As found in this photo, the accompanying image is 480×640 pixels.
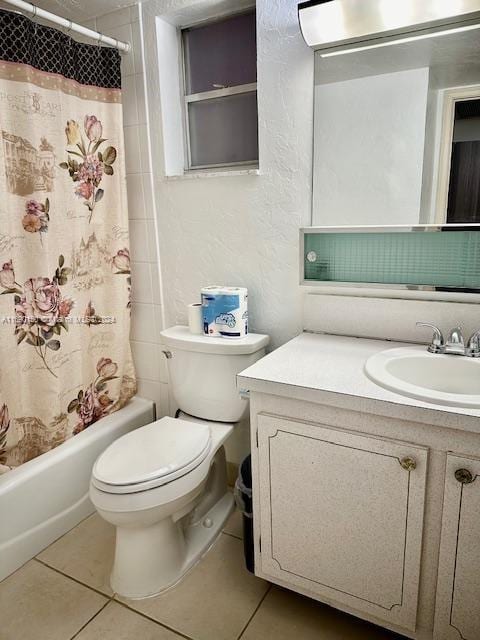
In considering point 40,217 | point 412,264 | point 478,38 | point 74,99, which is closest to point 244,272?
point 412,264

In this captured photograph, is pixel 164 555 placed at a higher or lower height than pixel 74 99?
lower

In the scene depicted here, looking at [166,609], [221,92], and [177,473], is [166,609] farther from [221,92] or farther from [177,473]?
[221,92]

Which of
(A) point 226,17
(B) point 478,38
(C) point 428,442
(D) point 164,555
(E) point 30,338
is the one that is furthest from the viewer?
(A) point 226,17

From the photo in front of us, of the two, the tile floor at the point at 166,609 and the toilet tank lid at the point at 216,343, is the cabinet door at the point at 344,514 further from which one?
the toilet tank lid at the point at 216,343

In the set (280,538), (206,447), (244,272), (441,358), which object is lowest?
(280,538)

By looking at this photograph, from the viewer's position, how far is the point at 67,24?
5.21 ft

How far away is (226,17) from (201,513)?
1.96m

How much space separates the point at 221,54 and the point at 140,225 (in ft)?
2.53

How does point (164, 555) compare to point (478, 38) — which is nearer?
point (478, 38)

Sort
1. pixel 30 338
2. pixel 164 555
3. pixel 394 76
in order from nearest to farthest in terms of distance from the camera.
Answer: pixel 394 76
pixel 164 555
pixel 30 338

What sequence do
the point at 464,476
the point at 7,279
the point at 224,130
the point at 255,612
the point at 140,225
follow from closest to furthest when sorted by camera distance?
the point at 464,476 < the point at 255,612 < the point at 7,279 < the point at 224,130 < the point at 140,225

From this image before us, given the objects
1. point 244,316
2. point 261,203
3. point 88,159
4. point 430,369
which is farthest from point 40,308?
point 430,369

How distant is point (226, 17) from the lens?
1.76 m

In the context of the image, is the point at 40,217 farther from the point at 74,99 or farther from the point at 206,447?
the point at 206,447
